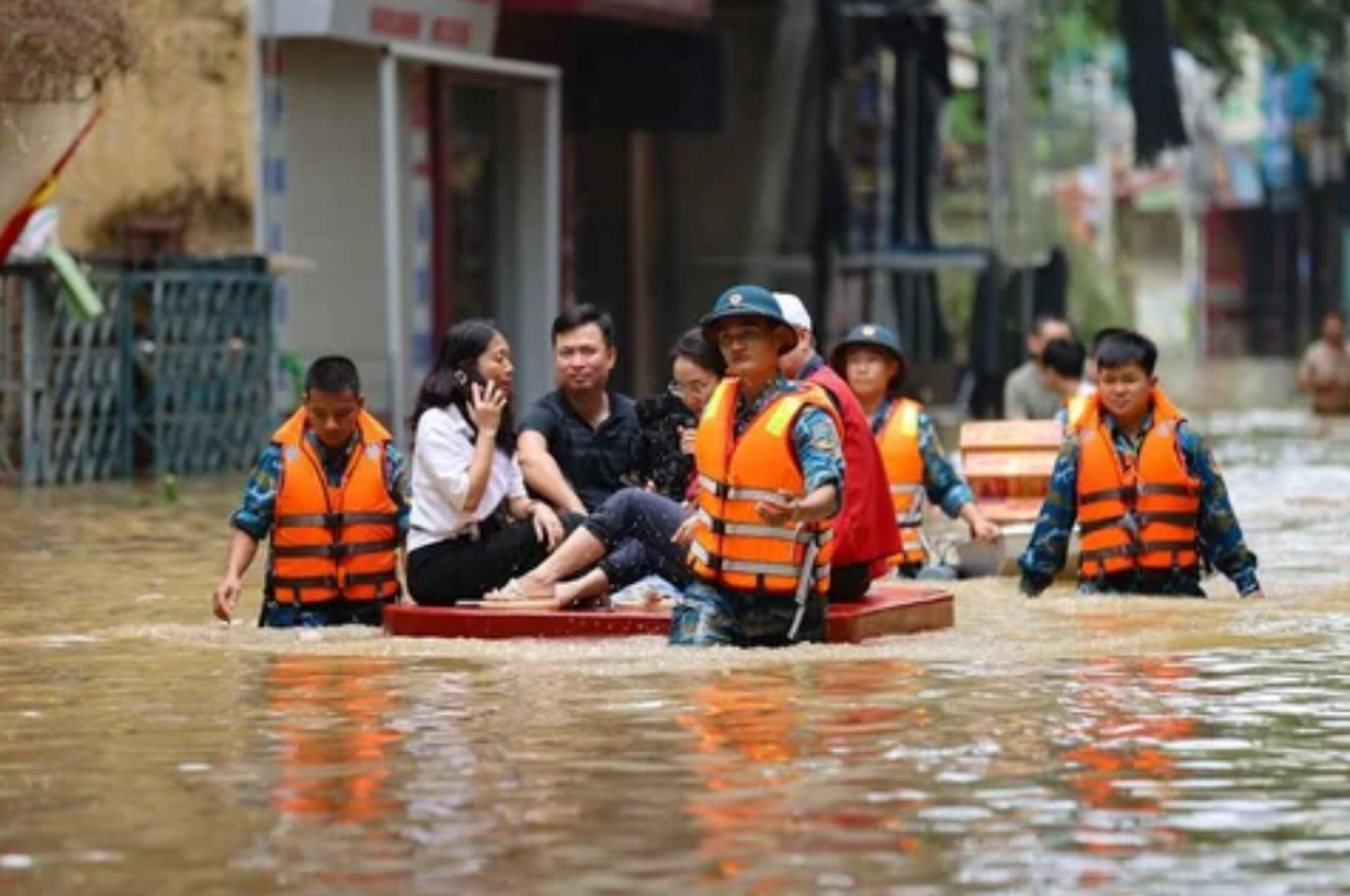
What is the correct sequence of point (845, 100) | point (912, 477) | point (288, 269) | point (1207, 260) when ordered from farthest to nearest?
point (1207, 260)
point (845, 100)
point (288, 269)
point (912, 477)

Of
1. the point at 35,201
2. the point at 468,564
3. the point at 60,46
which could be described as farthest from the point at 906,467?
the point at 35,201

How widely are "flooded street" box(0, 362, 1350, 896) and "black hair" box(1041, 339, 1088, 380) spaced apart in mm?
5393

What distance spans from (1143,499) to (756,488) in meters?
3.25

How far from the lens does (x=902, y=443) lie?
18.6m

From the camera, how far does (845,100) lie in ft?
150

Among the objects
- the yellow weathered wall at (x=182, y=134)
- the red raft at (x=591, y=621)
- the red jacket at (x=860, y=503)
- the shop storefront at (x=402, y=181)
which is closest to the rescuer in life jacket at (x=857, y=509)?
the red jacket at (x=860, y=503)

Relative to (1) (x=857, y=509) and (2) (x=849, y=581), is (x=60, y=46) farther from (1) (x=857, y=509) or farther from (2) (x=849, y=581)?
(1) (x=857, y=509)

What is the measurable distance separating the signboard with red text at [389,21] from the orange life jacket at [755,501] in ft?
56.9

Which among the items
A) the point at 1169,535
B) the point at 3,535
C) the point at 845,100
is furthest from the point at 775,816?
the point at 845,100

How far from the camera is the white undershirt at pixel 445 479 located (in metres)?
15.5

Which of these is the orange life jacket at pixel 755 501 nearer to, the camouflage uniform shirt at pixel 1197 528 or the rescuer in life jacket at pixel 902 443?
the camouflage uniform shirt at pixel 1197 528

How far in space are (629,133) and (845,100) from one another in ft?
17.6

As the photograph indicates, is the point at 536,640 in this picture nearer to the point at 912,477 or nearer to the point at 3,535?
the point at 912,477

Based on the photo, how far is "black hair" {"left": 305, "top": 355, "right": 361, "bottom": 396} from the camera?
51.5 feet
